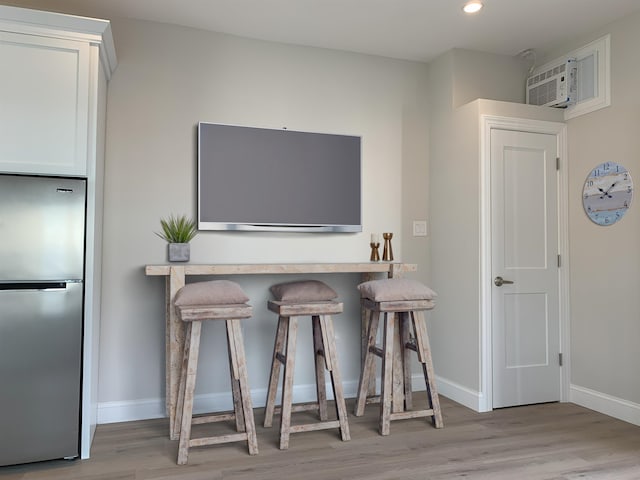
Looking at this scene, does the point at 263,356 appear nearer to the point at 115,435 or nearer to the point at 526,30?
the point at 115,435

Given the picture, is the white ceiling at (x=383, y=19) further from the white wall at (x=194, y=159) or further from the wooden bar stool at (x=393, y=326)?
the wooden bar stool at (x=393, y=326)

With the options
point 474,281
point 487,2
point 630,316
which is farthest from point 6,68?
point 630,316

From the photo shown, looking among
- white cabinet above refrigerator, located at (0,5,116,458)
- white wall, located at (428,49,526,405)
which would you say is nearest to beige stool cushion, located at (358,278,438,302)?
white wall, located at (428,49,526,405)

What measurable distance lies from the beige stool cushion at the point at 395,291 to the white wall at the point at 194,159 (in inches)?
28.6

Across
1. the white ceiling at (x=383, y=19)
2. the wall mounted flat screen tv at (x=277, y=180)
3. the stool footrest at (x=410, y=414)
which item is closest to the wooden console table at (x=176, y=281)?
the wall mounted flat screen tv at (x=277, y=180)

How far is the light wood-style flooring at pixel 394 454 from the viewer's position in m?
2.43

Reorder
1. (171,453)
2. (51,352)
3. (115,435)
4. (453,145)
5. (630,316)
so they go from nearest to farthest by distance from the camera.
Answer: (51,352), (171,453), (115,435), (630,316), (453,145)

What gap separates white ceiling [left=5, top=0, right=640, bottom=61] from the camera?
3.06m

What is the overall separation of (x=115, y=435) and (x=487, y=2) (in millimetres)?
3416

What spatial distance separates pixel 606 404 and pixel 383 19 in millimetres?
2943

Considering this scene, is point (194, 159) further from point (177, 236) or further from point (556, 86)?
point (556, 86)

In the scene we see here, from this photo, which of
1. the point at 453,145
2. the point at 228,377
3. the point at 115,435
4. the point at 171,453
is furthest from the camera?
the point at 453,145

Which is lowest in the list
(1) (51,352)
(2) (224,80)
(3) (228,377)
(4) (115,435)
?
(4) (115,435)

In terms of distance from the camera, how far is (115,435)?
2.93m
